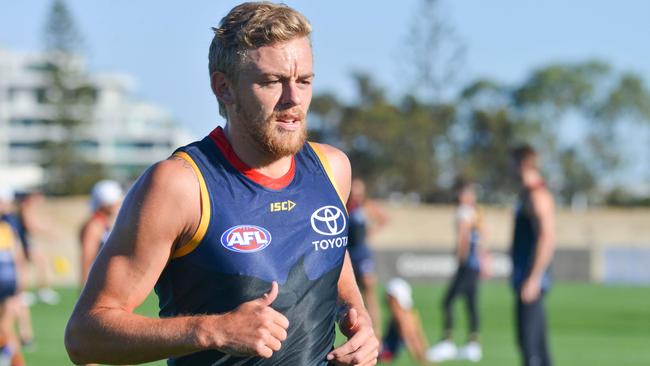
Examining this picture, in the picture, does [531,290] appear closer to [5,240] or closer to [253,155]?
[253,155]

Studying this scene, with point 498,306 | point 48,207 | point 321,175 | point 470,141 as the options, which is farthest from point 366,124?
point 321,175

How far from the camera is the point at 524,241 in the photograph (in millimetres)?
10750

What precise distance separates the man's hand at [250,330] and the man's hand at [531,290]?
23.1ft

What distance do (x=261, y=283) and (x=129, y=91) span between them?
140 m

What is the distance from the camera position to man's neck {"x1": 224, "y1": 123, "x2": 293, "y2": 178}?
406 centimetres

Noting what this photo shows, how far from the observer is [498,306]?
993 inches

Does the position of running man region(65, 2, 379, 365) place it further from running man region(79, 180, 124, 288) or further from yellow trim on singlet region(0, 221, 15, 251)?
yellow trim on singlet region(0, 221, 15, 251)

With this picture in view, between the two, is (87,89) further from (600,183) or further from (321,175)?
(321,175)

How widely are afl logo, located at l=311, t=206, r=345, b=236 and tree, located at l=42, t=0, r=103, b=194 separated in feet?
209

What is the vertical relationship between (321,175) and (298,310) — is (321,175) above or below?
above

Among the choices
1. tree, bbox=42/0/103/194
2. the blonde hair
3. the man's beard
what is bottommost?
tree, bbox=42/0/103/194

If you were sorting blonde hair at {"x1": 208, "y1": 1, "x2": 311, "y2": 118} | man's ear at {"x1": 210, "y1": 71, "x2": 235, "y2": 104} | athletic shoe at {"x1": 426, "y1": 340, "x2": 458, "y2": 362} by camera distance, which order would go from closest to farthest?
1. blonde hair at {"x1": 208, "y1": 1, "x2": 311, "y2": 118}
2. man's ear at {"x1": 210, "y1": 71, "x2": 235, "y2": 104}
3. athletic shoe at {"x1": 426, "y1": 340, "x2": 458, "y2": 362}

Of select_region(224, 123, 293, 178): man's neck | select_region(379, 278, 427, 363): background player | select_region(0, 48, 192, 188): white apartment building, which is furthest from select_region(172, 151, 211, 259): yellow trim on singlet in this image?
select_region(0, 48, 192, 188): white apartment building

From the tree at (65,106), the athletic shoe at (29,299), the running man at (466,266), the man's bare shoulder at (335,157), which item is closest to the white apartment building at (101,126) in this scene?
the tree at (65,106)
